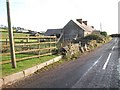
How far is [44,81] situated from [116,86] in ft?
9.01

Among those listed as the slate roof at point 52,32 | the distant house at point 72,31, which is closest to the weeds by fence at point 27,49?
the distant house at point 72,31

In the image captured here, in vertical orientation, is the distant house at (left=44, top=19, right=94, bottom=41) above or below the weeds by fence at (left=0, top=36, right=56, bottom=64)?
above

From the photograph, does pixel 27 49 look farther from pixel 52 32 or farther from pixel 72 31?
pixel 52 32

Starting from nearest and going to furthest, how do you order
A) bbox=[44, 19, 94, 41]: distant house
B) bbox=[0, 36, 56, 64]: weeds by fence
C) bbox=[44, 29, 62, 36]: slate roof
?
bbox=[0, 36, 56, 64]: weeds by fence → bbox=[44, 19, 94, 41]: distant house → bbox=[44, 29, 62, 36]: slate roof

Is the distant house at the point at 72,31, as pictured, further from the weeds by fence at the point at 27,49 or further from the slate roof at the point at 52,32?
the weeds by fence at the point at 27,49

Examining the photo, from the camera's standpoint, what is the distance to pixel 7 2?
455 inches

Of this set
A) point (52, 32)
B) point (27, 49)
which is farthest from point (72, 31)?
point (27, 49)

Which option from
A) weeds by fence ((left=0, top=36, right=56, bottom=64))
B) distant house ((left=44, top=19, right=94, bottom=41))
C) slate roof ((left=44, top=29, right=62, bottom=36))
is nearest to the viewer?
weeds by fence ((left=0, top=36, right=56, bottom=64))

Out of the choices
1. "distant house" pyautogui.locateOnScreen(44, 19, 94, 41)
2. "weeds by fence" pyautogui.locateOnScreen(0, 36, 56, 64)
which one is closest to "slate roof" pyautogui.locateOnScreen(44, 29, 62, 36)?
"distant house" pyautogui.locateOnScreen(44, 19, 94, 41)

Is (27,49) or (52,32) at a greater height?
(52,32)

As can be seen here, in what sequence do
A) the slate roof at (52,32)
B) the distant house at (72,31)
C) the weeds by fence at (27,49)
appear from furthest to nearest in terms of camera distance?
the slate roof at (52,32) → the distant house at (72,31) → the weeds by fence at (27,49)

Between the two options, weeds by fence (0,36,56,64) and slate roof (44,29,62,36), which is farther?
slate roof (44,29,62,36)

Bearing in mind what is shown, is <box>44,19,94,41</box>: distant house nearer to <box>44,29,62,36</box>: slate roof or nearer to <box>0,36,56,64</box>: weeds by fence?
<box>44,29,62,36</box>: slate roof

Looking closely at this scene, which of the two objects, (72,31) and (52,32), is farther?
(52,32)
